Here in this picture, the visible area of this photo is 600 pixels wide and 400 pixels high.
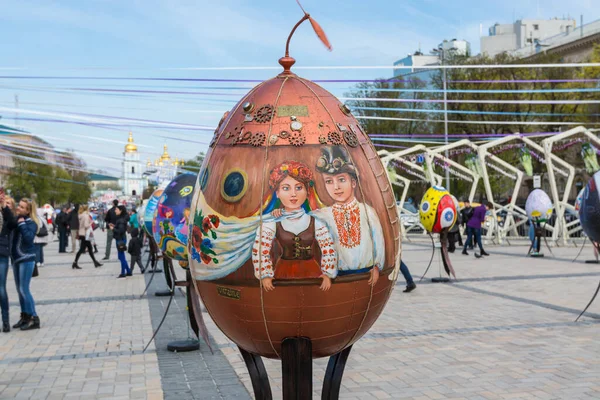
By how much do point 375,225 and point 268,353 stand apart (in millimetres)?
904

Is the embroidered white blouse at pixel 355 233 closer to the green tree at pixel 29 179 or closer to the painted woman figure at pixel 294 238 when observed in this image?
the painted woman figure at pixel 294 238

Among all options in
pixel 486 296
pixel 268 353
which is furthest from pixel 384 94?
pixel 268 353

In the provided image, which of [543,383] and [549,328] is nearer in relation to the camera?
[543,383]

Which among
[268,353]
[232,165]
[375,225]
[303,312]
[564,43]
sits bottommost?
[268,353]

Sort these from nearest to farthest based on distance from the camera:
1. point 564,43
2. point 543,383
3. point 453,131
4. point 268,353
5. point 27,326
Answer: point 268,353 → point 543,383 → point 27,326 → point 453,131 → point 564,43

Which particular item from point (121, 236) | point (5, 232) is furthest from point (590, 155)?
point (5, 232)

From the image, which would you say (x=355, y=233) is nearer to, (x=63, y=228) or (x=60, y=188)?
(x=63, y=228)

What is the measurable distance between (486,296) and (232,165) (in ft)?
29.6

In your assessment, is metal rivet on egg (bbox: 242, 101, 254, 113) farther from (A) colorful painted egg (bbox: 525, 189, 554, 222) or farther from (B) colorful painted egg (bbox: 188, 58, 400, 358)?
(A) colorful painted egg (bbox: 525, 189, 554, 222)

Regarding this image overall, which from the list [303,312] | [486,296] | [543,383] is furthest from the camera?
[486,296]

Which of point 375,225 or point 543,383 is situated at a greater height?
point 375,225

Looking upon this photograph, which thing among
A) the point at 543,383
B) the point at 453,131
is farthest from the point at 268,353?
the point at 453,131

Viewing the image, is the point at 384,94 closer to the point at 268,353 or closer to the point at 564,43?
the point at 564,43

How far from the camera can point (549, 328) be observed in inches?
350
